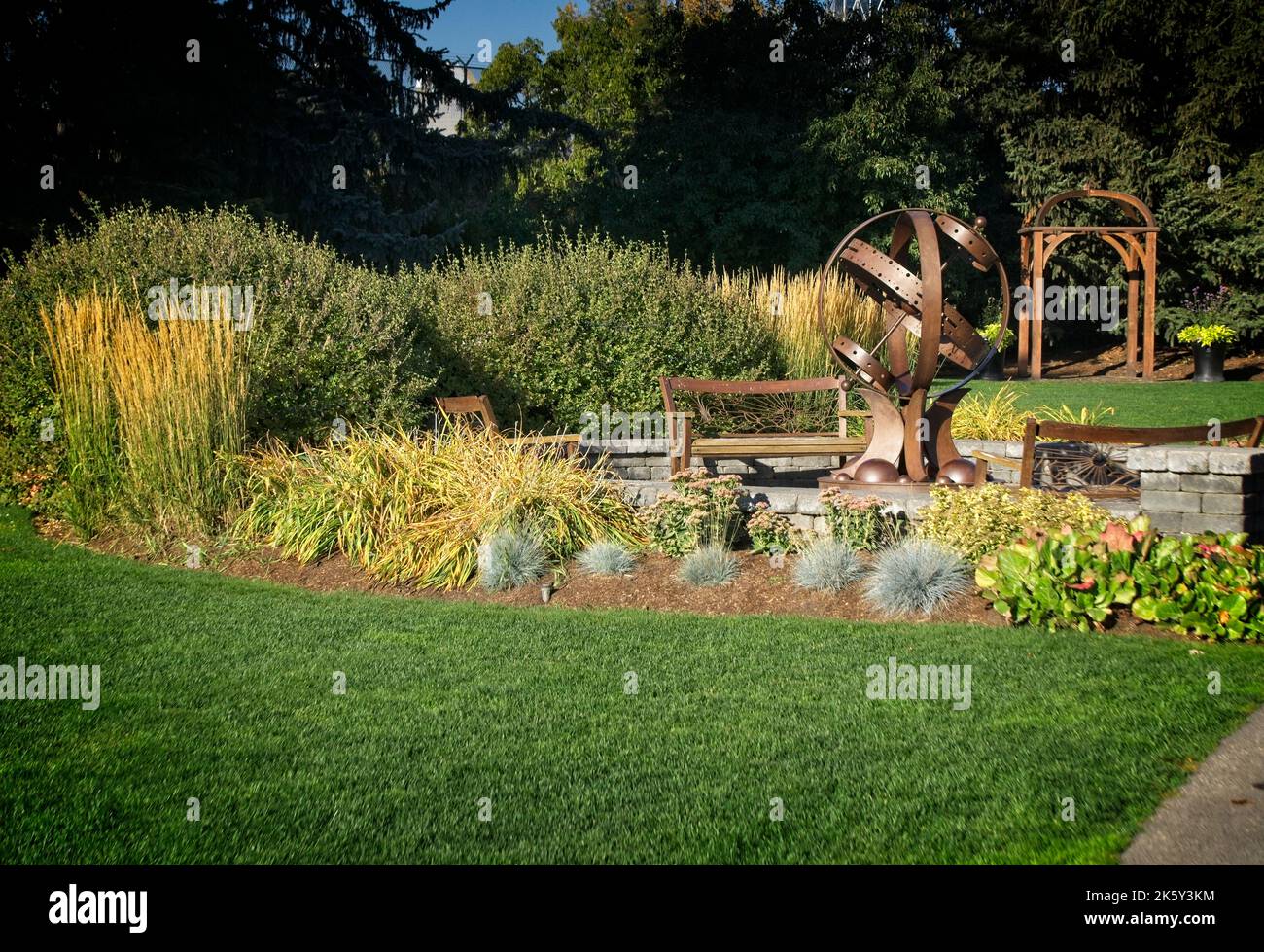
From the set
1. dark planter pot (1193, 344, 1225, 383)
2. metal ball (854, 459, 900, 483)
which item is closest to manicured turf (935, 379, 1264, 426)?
dark planter pot (1193, 344, 1225, 383)

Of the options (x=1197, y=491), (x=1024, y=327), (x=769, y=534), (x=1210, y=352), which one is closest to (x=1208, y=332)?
(x=1210, y=352)

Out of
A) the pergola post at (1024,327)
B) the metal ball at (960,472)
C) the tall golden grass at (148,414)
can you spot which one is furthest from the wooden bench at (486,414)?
the pergola post at (1024,327)

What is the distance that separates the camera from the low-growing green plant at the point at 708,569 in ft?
20.7

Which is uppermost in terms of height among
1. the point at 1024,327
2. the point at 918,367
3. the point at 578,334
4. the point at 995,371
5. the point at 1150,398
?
the point at 1024,327

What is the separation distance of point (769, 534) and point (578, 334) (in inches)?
193

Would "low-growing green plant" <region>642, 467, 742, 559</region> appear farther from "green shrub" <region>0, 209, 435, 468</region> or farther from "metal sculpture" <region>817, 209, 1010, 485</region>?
"green shrub" <region>0, 209, 435, 468</region>

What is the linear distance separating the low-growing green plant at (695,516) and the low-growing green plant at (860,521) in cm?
62

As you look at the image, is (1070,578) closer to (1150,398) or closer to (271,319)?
(271,319)

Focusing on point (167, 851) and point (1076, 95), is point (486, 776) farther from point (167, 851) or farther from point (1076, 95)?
point (1076, 95)

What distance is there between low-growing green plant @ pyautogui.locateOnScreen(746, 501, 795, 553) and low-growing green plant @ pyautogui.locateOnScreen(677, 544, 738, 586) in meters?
0.37

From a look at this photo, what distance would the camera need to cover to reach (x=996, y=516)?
20.7 feet

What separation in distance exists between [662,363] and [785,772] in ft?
26.0

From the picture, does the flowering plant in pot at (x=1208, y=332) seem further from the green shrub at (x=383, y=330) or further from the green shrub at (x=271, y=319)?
the green shrub at (x=271, y=319)
